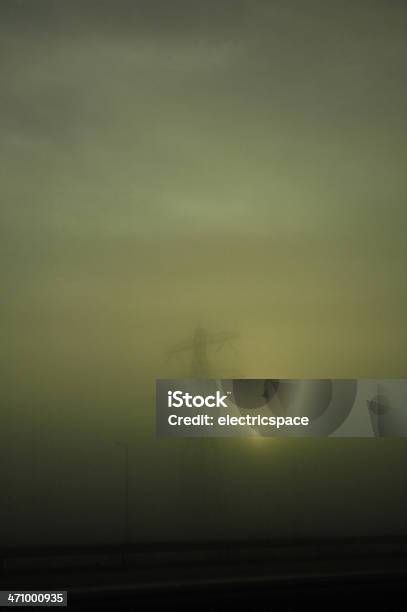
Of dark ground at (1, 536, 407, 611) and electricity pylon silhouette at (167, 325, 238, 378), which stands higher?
electricity pylon silhouette at (167, 325, 238, 378)

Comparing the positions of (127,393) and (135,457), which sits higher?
(127,393)

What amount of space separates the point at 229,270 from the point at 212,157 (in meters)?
0.38

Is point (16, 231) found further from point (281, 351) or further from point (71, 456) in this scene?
point (281, 351)

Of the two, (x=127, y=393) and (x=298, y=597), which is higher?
(x=127, y=393)

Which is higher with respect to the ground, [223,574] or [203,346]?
[203,346]

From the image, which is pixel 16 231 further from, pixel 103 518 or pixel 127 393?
pixel 103 518

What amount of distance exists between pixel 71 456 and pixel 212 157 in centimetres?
107

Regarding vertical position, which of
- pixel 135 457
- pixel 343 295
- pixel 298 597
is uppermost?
pixel 343 295

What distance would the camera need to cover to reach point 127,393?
2137 millimetres

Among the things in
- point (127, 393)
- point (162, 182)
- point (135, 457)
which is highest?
point (162, 182)


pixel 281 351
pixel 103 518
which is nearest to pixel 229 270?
pixel 281 351

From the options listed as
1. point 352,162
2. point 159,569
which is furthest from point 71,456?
point 352,162

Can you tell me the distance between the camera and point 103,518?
2.14m

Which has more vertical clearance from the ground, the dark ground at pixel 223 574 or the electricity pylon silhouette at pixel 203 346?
the electricity pylon silhouette at pixel 203 346
